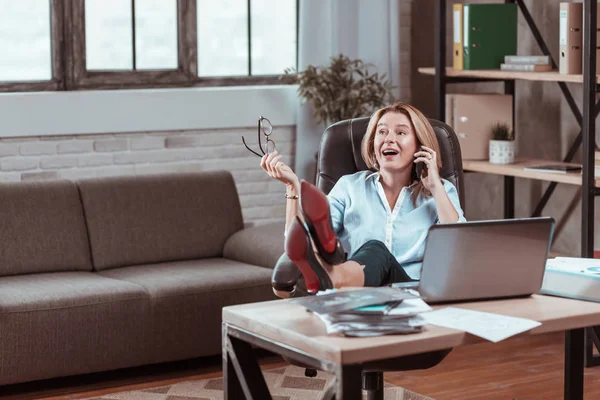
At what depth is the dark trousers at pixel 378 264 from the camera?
266cm

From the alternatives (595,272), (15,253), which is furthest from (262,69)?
(595,272)

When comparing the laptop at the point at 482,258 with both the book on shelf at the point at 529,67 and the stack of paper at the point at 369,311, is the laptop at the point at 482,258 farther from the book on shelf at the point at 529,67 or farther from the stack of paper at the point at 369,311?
the book on shelf at the point at 529,67

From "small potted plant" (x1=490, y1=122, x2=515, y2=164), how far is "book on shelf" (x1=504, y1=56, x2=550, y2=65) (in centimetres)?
31

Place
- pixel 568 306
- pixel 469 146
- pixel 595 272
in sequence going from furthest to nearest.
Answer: pixel 469 146
pixel 595 272
pixel 568 306

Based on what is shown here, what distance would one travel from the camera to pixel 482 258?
89.4 inches

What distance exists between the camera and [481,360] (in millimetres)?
4160

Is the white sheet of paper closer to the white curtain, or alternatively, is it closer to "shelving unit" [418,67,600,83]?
"shelving unit" [418,67,600,83]

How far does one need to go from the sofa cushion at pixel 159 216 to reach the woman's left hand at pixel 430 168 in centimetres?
178

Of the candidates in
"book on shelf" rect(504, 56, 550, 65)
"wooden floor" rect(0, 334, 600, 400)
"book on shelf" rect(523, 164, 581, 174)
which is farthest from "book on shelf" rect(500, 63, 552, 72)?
"wooden floor" rect(0, 334, 600, 400)

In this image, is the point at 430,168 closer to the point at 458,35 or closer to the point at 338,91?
the point at 458,35

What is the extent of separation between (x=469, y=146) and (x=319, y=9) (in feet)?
3.67

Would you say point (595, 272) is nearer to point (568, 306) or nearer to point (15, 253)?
point (568, 306)

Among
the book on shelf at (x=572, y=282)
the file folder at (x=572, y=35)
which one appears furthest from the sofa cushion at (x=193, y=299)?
the book on shelf at (x=572, y=282)

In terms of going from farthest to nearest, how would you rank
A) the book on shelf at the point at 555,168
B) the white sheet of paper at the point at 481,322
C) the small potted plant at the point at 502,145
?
1. the small potted plant at the point at 502,145
2. the book on shelf at the point at 555,168
3. the white sheet of paper at the point at 481,322
